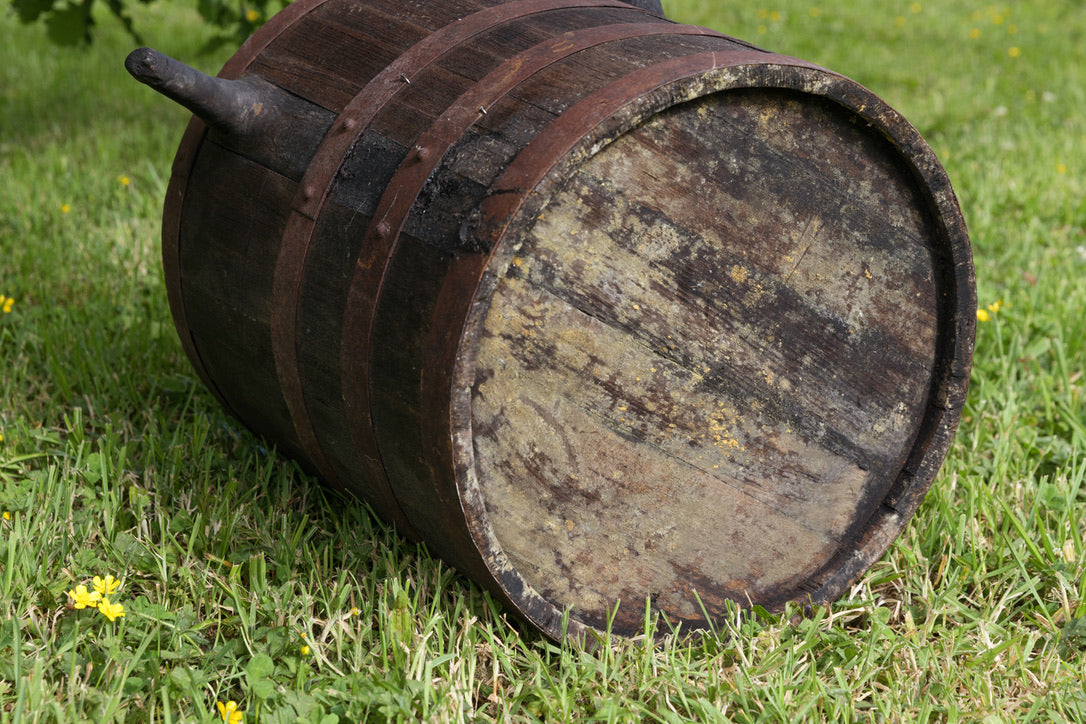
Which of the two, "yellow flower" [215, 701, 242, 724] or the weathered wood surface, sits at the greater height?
the weathered wood surface

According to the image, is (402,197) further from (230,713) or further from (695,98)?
(230,713)

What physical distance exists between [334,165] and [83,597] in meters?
0.92

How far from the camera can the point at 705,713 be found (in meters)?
1.72

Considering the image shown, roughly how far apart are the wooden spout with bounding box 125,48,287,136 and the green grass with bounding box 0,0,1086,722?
33.3 inches

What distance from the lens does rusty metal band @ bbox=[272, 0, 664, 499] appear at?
69.6 inches

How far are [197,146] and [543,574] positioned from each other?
1150 millimetres

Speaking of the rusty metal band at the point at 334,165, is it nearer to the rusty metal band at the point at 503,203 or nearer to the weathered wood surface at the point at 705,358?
the rusty metal band at the point at 503,203

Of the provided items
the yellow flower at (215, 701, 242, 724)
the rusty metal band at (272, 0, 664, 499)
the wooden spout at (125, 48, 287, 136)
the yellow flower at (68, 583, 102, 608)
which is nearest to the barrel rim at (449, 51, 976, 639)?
the rusty metal band at (272, 0, 664, 499)

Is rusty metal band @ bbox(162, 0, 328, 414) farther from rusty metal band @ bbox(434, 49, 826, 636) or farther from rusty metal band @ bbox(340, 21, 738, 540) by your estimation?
rusty metal band @ bbox(434, 49, 826, 636)

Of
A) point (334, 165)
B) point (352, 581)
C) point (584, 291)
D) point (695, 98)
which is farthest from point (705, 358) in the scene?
point (352, 581)

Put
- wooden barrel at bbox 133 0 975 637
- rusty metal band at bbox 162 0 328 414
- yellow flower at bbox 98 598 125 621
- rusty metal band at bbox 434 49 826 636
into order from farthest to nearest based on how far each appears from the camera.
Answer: rusty metal band at bbox 162 0 328 414
yellow flower at bbox 98 598 125 621
wooden barrel at bbox 133 0 975 637
rusty metal band at bbox 434 49 826 636

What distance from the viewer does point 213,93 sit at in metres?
1.82

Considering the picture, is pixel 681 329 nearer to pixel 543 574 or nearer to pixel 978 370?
pixel 543 574

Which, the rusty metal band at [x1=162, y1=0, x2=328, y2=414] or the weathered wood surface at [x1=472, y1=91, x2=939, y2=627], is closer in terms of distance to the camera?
the weathered wood surface at [x1=472, y1=91, x2=939, y2=627]
